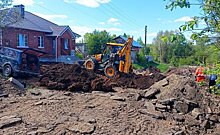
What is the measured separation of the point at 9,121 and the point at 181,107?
4.96 meters

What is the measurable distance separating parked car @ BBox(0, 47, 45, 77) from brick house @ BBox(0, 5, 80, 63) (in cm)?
837

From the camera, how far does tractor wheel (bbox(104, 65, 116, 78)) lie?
16047 mm

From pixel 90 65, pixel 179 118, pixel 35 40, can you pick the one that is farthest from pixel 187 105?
pixel 35 40

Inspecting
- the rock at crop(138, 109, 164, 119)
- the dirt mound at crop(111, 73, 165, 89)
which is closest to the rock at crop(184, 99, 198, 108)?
the rock at crop(138, 109, 164, 119)

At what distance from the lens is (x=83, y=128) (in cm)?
582

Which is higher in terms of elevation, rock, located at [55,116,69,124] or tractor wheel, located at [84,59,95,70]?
tractor wheel, located at [84,59,95,70]

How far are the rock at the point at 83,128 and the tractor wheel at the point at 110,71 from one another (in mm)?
10039

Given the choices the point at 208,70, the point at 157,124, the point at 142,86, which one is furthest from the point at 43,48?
the point at 208,70

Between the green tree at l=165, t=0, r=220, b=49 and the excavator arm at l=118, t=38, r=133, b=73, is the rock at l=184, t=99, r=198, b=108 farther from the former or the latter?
the excavator arm at l=118, t=38, r=133, b=73

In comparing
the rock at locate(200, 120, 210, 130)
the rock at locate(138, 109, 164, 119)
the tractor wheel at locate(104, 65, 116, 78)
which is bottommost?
the rock at locate(200, 120, 210, 130)

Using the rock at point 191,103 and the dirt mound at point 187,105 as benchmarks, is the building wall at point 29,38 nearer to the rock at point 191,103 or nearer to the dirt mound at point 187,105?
the dirt mound at point 187,105

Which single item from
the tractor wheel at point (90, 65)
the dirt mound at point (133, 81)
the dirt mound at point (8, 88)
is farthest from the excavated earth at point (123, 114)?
the tractor wheel at point (90, 65)

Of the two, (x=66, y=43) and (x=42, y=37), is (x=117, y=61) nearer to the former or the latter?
(x=42, y=37)

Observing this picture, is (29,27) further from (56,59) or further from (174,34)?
(174,34)
